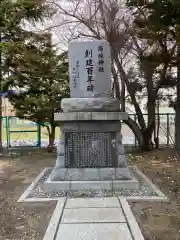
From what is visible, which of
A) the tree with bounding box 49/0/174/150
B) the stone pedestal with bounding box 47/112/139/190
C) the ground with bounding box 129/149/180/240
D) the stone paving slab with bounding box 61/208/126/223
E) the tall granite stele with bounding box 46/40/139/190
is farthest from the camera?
the tree with bounding box 49/0/174/150

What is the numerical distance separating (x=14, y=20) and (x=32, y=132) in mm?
4666

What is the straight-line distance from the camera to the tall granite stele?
252 inches

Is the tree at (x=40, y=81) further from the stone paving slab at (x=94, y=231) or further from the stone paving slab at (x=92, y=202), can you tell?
the stone paving slab at (x=94, y=231)

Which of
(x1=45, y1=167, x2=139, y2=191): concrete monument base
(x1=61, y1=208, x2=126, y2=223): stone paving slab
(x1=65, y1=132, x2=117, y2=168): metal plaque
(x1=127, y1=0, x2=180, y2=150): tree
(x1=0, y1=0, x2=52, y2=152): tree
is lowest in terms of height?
(x1=61, y1=208, x2=126, y2=223): stone paving slab

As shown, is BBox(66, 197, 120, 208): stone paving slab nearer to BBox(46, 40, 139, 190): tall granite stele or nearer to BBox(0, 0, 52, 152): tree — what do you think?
BBox(46, 40, 139, 190): tall granite stele

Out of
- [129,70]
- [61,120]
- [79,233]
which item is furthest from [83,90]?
[129,70]

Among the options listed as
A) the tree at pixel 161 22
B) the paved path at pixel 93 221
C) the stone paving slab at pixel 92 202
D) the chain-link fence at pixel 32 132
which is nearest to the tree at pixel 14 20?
the chain-link fence at pixel 32 132

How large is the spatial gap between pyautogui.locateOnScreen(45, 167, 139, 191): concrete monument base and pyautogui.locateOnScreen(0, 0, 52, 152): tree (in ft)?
20.2

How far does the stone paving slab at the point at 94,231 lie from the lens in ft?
12.8

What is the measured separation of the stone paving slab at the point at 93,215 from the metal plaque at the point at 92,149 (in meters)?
1.70

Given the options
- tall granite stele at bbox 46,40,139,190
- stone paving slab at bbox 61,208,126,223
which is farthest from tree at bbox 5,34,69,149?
stone paving slab at bbox 61,208,126,223

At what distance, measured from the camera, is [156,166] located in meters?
8.97

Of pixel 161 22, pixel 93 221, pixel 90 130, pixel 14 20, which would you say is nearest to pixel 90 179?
pixel 90 130

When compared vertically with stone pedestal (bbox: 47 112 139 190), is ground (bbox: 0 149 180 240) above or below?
below
